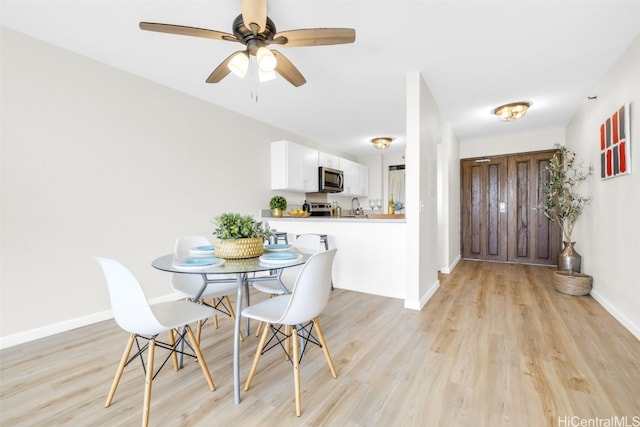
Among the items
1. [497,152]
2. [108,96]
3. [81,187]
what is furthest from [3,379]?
[497,152]

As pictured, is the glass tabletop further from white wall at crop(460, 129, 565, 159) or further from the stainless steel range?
white wall at crop(460, 129, 565, 159)

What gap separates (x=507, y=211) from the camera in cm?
540

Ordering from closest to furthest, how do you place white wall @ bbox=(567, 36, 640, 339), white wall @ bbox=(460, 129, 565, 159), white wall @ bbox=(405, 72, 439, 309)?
white wall @ bbox=(567, 36, 640, 339) → white wall @ bbox=(405, 72, 439, 309) → white wall @ bbox=(460, 129, 565, 159)

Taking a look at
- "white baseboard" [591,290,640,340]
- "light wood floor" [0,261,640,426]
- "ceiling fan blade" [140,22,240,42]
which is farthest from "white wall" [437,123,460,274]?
"ceiling fan blade" [140,22,240,42]

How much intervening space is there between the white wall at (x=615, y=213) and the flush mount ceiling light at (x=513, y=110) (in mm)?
651

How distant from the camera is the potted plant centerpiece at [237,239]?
1823mm

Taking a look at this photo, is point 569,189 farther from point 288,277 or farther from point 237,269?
point 237,269

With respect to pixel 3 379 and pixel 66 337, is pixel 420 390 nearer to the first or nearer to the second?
pixel 3 379

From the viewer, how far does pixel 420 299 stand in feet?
9.78

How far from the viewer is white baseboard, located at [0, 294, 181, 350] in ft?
7.21

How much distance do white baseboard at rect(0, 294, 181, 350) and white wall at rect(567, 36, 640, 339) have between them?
4.62 m

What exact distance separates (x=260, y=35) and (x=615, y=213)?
3489 mm

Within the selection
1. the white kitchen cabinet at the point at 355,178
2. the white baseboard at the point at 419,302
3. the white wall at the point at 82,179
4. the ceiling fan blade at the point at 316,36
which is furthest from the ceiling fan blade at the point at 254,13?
the white kitchen cabinet at the point at 355,178

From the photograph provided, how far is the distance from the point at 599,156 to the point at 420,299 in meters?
2.49
